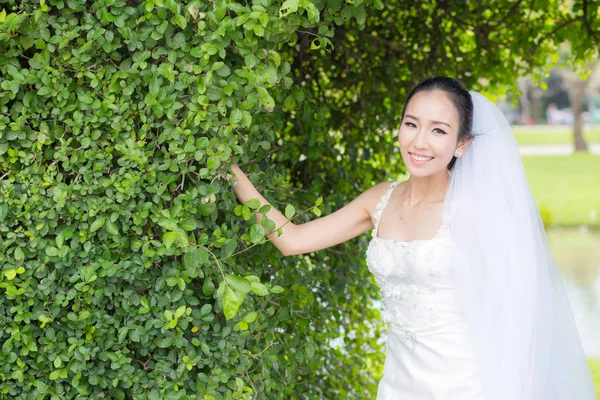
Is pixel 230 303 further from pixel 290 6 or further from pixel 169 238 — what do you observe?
pixel 290 6

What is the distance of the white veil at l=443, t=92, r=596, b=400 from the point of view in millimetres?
2602

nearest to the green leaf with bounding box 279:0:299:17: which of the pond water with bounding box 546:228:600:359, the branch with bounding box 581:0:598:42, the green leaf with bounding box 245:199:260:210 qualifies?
the green leaf with bounding box 245:199:260:210

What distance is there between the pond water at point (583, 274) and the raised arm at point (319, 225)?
14.1 ft

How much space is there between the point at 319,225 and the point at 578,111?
73.1 ft

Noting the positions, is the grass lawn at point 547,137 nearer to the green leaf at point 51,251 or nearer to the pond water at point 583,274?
the pond water at point 583,274

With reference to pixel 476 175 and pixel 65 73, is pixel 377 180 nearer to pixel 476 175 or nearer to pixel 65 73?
pixel 476 175

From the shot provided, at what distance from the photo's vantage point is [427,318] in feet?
9.05

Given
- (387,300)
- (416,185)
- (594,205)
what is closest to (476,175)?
(416,185)

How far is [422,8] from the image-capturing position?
4301mm

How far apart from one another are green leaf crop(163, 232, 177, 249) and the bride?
43 centimetres

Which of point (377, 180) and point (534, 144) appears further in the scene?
point (534, 144)

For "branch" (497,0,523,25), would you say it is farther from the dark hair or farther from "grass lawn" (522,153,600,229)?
"grass lawn" (522,153,600,229)

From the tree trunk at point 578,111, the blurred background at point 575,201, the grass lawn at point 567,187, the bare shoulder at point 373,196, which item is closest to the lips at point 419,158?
the bare shoulder at point 373,196

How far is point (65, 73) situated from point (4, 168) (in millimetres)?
306
